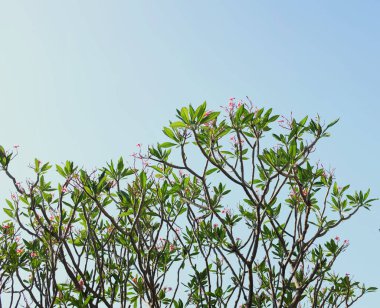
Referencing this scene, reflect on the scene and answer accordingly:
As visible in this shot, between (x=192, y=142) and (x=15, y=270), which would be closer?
(x=192, y=142)

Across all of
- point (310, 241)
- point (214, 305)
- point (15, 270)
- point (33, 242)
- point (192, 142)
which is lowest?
point (214, 305)

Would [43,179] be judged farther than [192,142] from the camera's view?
Yes

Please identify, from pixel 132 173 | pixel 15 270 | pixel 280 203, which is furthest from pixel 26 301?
pixel 280 203

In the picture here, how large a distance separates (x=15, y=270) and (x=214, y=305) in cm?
230

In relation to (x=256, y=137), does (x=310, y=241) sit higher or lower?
lower

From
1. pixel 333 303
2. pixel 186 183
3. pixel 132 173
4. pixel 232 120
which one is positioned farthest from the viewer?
pixel 333 303

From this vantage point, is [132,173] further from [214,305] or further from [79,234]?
[214,305]

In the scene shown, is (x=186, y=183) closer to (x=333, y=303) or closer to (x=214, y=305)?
(x=214, y=305)

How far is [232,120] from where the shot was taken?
12.7 feet

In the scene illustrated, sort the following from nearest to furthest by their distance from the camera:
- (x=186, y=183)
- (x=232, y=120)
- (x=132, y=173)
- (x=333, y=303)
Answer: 1. (x=232, y=120)
2. (x=132, y=173)
3. (x=186, y=183)
4. (x=333, y=303)

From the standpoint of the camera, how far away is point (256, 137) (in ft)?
13.4

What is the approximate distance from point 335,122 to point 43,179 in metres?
3.36

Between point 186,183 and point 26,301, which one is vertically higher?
point 186,183

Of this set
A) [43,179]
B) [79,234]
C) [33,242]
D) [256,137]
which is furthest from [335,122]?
[33,242]
